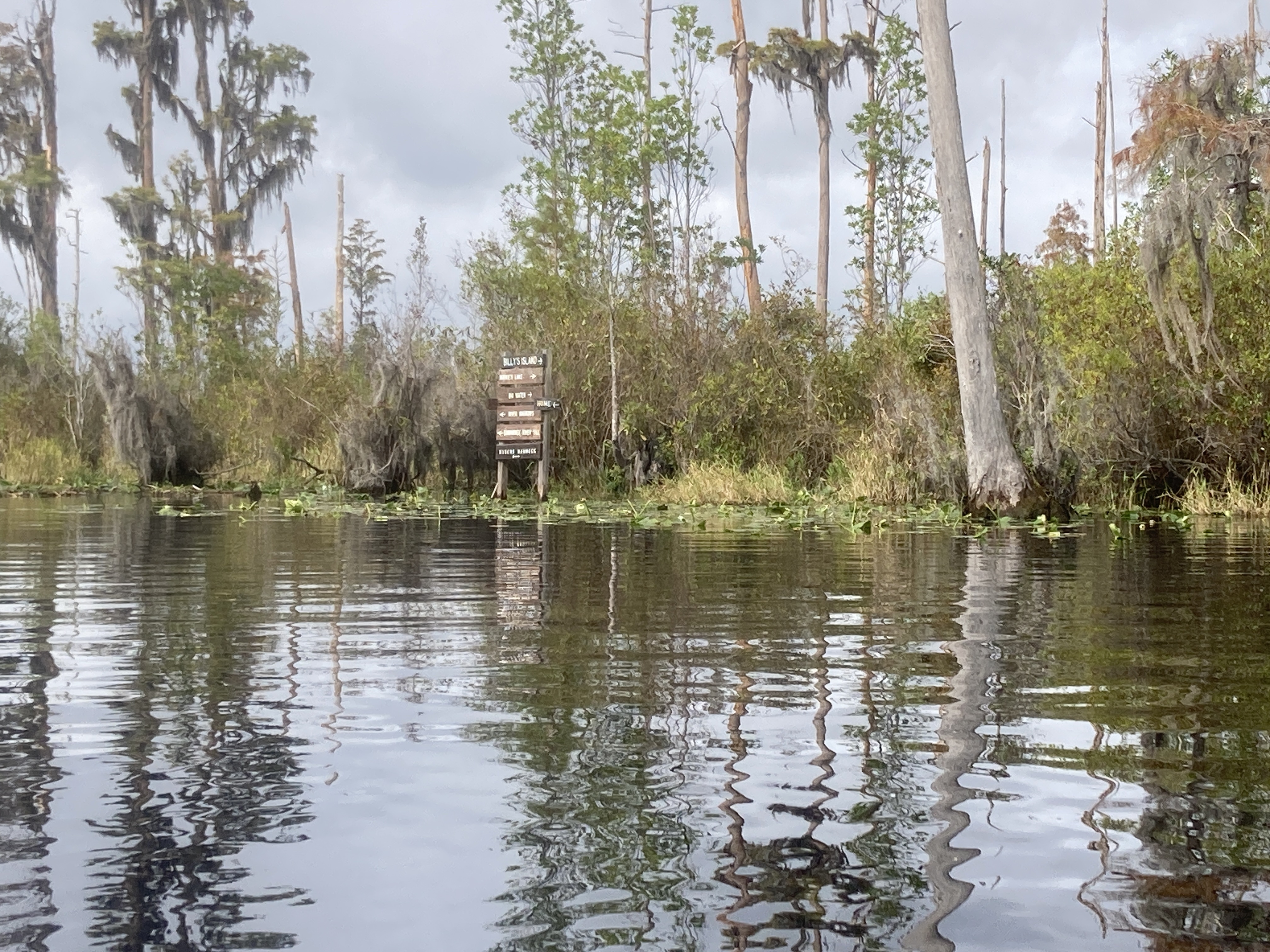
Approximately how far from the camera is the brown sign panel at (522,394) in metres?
23.2

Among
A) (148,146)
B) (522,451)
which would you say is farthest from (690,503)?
(148,146)

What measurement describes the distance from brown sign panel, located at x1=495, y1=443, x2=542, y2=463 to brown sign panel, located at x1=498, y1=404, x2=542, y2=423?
378 mm

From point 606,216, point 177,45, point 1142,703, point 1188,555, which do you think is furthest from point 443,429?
point 177,45

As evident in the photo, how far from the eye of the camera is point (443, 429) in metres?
25.1

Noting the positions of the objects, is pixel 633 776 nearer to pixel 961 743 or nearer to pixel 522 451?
pixel 961 743

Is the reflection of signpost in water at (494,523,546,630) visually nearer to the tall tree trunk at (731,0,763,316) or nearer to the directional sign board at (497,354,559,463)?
the directional sign board at (497,354,559,463)

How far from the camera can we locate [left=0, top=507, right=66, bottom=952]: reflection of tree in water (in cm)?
218

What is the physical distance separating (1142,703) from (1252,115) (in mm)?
18583

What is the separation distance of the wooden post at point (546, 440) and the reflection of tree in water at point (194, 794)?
A: 17009mm

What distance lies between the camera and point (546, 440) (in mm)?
23359

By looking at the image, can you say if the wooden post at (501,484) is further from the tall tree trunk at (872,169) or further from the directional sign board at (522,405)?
the tall tree trunk at (872,169)

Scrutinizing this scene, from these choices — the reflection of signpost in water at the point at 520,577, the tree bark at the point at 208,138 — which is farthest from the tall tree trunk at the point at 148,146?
the reflection of signpost in water at the point at 520,577

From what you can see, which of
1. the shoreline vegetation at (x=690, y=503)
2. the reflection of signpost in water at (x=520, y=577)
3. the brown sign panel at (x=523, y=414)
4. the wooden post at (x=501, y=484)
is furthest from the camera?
the wooden post at (x=501, y=484)

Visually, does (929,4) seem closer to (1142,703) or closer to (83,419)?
(1142,703)
